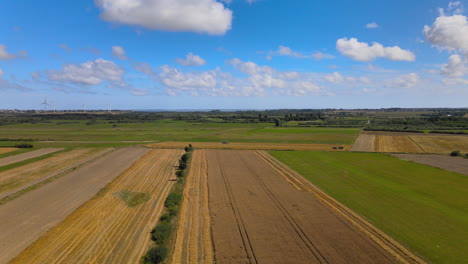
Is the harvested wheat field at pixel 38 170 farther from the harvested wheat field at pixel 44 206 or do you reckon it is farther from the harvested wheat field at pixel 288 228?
the harvested wheat field at pixel 288 228

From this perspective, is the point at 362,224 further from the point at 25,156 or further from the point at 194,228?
the point at 25,156

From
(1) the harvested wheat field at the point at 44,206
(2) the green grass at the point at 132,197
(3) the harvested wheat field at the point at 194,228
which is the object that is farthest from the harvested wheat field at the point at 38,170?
(3) the harvested wheat field at the point at 194,228

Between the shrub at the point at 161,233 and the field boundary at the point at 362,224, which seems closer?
the field boundary at the point at 362,224

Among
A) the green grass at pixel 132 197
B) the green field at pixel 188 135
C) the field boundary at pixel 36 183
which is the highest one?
the green field at pixel 188 135

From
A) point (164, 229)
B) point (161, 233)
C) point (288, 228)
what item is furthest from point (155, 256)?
point (288, 228)

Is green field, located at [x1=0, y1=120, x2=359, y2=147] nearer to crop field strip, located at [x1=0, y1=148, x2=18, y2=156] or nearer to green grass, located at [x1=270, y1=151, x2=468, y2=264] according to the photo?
crop field strip, located at [x1=0, y1=148, x2=18, y2=156]
